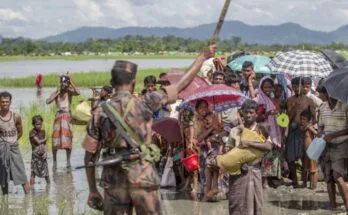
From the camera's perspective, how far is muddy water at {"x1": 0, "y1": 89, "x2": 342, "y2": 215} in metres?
8.49

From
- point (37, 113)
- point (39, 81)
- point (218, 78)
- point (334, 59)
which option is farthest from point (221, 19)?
point (39, 81)

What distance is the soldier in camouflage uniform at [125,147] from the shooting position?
16.4 feet

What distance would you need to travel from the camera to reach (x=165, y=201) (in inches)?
363

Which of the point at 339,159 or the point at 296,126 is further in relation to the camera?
the point at 296,126

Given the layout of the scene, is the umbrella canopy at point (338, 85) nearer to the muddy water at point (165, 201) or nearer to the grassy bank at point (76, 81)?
the muddy water at point (165, 201)

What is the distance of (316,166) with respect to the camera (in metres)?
9.66

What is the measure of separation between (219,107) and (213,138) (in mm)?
423

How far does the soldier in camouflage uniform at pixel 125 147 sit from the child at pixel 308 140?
183 inches

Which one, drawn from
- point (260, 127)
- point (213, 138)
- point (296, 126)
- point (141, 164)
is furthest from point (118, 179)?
point (296, 126)

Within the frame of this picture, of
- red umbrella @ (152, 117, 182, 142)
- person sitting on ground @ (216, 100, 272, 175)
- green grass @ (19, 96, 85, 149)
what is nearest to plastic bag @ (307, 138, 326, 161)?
person sitting on ground @ (216, 100, 272, 175)

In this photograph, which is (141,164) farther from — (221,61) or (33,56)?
(33,56)

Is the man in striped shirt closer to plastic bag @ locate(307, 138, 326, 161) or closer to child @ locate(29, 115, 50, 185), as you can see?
plastic bag @ locate(307, 138, 326, 161)

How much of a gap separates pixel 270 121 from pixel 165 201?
68.2 inches

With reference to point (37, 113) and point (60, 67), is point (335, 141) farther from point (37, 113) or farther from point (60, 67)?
point (60, 67)
